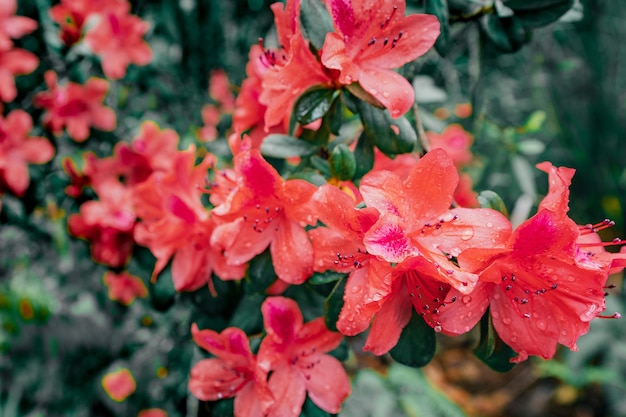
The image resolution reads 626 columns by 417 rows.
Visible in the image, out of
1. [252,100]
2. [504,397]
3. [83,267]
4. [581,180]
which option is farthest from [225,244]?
[581,180]

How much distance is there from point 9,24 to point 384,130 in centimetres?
131

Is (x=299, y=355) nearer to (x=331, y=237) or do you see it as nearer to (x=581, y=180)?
(x=331, y=237)

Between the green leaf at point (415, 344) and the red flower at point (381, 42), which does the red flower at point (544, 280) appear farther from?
the red flower at point (381, 42)

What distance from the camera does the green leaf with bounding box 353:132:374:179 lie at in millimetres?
947

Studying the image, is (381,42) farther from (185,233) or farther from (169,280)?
(169,280)

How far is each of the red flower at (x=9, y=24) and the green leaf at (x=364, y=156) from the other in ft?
3.93

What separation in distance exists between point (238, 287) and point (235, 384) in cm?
21

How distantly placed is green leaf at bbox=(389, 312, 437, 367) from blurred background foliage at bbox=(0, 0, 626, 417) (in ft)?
0.92

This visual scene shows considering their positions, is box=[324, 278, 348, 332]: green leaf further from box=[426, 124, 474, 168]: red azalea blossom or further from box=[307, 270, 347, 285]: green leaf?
box=[426, 124, 474, 168]: red azalea blossom

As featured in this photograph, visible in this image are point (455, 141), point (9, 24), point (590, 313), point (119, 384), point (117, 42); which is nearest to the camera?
point (590, 313)

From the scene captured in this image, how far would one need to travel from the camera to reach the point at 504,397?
309 centimetres

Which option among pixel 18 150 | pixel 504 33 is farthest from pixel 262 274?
pixel 18 150

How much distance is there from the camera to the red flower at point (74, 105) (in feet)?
5.82

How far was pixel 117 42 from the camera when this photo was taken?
68.4 inches
